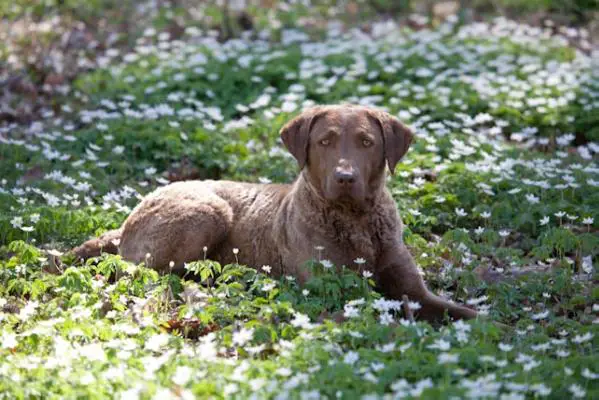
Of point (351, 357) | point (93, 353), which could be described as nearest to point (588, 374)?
point (351, 357)

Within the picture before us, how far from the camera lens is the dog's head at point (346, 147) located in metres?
6.62

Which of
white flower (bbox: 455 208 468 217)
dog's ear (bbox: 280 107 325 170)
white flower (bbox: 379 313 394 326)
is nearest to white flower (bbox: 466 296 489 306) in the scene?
white flower (bbox: 379 313 394 326)

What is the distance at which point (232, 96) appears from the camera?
11312 millimetres

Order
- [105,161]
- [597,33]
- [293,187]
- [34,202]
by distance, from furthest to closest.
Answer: [597,33], [105,161], [34,202], [293,187]

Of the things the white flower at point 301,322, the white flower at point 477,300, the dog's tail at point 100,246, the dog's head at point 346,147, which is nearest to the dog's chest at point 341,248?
the dog's head at point 346,147

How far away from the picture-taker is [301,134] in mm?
6961

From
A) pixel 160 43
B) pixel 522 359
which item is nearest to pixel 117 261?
pixel 522 359

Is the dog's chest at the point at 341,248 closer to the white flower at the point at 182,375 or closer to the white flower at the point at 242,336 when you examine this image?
the white flower at the point at 242,336

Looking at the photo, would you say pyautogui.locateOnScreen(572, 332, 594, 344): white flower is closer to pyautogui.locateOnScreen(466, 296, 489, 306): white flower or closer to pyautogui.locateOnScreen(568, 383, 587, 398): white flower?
pyautogui.locateOnScreen(568, 383, 587, 398): white flower

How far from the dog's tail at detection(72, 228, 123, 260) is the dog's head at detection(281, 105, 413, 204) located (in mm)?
1541

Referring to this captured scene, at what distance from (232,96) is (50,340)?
611 centimetres

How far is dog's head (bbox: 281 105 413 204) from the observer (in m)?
6.62

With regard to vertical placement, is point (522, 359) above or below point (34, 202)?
above

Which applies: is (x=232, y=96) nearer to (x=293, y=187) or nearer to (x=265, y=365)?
(x=293, y=187)
